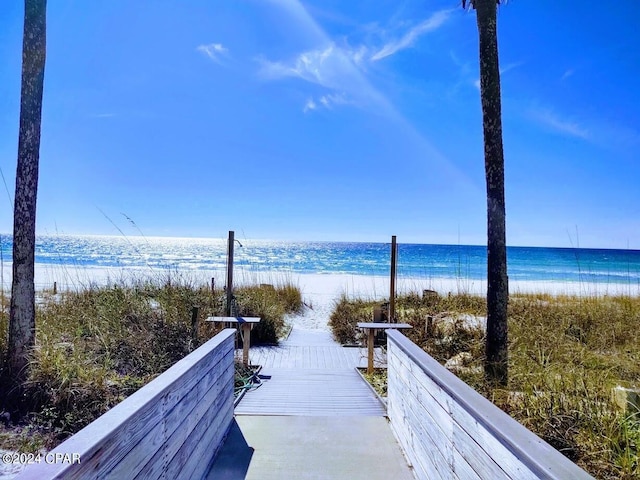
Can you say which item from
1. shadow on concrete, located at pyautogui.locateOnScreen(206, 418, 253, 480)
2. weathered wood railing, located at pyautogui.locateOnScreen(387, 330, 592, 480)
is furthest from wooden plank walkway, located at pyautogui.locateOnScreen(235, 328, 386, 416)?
weathered wood railing, located at pyautogui.locateOnScreen(387, 330, 592, 480)

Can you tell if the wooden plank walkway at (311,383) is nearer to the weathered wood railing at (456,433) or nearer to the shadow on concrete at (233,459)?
the shadow on concrete at (233,459)

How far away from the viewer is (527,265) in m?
29.5

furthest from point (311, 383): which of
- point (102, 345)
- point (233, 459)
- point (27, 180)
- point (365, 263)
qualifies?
point (365, 263)

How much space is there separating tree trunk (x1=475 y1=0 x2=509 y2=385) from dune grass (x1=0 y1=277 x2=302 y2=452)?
3.14 m

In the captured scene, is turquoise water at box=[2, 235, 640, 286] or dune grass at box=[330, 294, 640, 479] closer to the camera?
dune grass at box=[330, 294, 640, 479]

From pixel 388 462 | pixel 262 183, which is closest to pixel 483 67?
pixel 388 462

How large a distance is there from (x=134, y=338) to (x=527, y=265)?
31.6 m

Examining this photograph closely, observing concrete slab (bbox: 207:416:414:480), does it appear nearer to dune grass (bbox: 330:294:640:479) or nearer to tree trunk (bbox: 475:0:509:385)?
dune grass (bbox: 330:294:640:479)

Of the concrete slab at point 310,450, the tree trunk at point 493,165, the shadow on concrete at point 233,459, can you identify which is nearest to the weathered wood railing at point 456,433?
the concrete slab at point 310,450

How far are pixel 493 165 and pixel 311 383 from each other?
288cm

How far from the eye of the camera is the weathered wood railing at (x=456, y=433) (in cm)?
96

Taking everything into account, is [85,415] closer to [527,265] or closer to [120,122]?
[120,122]

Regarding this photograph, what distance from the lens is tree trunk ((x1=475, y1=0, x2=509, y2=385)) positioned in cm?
338

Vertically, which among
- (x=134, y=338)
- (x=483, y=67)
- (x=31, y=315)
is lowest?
(x=134, y=338)
